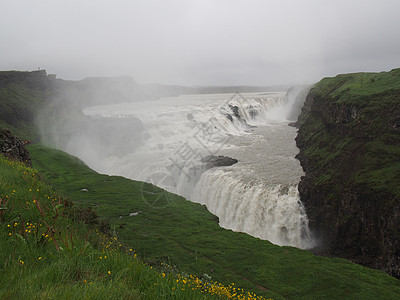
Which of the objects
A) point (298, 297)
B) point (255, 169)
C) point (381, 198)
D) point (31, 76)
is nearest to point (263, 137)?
point (255, 169)

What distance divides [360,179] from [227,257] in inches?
712

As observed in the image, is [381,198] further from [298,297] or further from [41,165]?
[41,165]

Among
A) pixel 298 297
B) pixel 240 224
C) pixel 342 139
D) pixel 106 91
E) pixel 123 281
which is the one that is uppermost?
pixel 106 91

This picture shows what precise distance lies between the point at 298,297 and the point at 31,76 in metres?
135

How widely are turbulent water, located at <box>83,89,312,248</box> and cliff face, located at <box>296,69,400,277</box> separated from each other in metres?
2.54

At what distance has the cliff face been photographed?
82.1 ft

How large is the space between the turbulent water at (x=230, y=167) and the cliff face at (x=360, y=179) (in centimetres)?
254

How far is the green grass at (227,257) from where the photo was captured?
1550cm

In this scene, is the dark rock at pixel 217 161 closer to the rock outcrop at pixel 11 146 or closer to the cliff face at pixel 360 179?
the cliff face at pixel 360 179

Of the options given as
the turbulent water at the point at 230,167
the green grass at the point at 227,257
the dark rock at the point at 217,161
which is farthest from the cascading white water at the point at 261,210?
the dark rock at the point at 217,161

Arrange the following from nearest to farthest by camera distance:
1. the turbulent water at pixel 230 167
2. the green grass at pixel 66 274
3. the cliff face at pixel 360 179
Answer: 1. the green grass at pixel 66 274
2. the cliff face at pixel 360 179
3. the turbulent water at pixel 230 167

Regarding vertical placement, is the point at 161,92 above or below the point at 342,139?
above

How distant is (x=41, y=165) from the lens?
46.8 meters

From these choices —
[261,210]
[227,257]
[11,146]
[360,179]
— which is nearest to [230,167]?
[261,210]
